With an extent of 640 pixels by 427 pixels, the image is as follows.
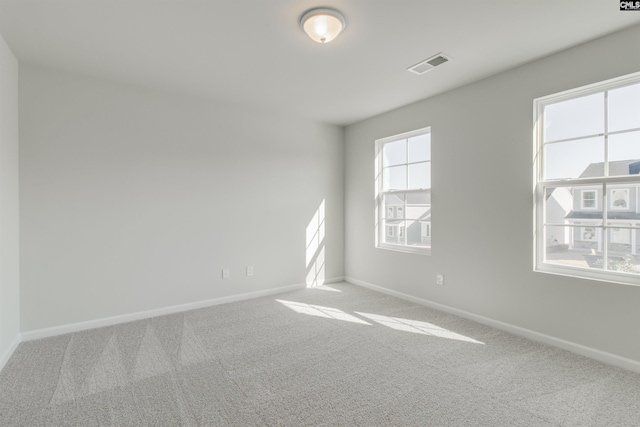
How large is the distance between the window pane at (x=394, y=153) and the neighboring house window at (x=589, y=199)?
2.06 m

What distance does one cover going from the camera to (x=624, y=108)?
249cm

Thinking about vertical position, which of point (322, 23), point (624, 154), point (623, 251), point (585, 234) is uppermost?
point (322, 23)

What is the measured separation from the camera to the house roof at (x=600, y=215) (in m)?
2.45

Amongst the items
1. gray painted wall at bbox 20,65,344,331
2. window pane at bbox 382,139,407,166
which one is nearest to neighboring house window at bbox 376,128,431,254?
window pane at bbox 382,139,407,166

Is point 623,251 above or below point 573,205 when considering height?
below

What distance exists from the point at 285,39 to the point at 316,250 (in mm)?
3138

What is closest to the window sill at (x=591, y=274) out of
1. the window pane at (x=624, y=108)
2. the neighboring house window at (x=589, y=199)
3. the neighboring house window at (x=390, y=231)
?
the neighboring house window at (x=589, y=199)

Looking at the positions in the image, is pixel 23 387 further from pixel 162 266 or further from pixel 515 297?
pixel 515 297

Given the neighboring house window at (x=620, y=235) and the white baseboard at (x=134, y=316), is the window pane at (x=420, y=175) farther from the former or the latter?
the white baseboard at (x=134, y=316)

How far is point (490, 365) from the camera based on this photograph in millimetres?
2471

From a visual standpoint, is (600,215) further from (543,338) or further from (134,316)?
(134,316)

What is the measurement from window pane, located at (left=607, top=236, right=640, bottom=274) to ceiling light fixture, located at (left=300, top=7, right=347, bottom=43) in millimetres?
2729

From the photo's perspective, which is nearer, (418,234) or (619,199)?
(619,199)

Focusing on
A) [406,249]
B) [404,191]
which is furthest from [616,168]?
[406,249]
